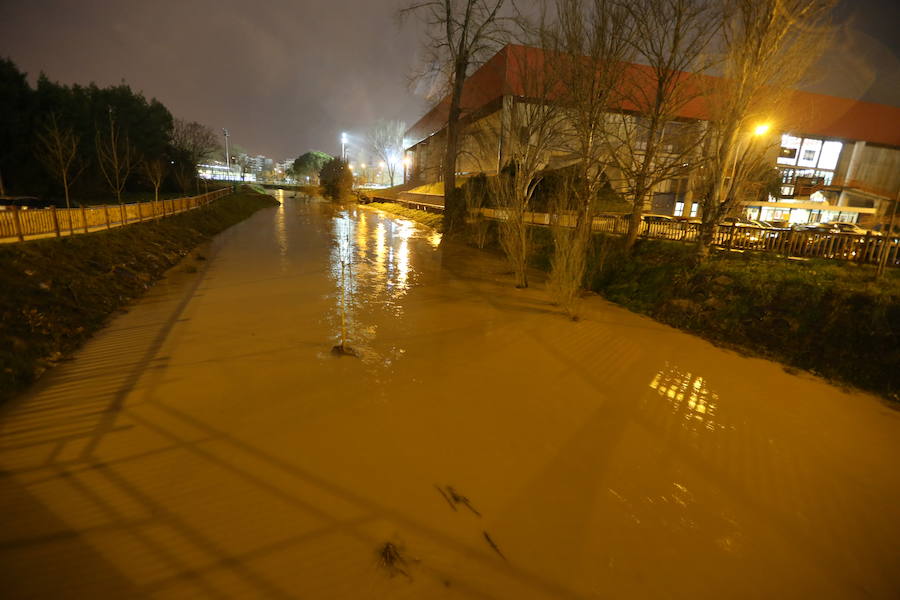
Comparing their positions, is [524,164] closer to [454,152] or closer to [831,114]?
[454,152]

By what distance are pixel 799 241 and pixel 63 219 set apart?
790 inches

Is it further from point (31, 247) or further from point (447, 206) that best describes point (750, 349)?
point (447, 206)

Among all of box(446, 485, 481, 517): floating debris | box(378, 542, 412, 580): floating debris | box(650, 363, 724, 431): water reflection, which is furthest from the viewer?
box(650, 363, 724, 431): water reflection

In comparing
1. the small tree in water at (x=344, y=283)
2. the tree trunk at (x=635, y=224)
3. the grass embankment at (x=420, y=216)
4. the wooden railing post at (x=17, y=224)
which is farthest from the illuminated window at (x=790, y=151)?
the wooden railing post at (x=17, y=224)

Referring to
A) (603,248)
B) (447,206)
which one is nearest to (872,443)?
(603,248)

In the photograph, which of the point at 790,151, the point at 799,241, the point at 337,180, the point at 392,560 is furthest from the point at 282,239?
the point at 790,151

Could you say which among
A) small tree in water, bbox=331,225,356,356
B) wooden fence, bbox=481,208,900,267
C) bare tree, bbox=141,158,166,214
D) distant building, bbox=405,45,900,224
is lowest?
small tree in water, bbox=331,225,356,356

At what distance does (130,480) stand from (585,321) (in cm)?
951

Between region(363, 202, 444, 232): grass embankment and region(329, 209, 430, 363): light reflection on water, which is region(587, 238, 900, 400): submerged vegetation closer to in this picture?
region(329, 209, 430, 363): light reflection on water

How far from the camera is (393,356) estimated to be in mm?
7480

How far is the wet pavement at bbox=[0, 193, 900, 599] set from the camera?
320 centimetres

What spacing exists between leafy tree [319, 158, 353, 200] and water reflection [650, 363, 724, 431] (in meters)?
48.1

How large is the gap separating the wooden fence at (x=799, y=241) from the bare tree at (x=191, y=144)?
45040mm

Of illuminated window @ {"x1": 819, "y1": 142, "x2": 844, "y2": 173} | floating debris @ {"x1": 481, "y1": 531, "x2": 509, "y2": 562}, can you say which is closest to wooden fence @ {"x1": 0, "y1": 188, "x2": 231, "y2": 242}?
floating debris @ {"x1": 481, "y1": 531, "x2": 509, "y2": 562}
